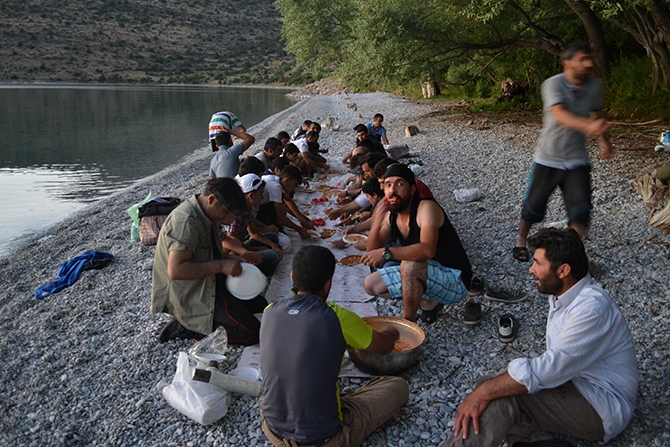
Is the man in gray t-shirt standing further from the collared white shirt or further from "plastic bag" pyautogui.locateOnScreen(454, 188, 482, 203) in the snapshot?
"plastic bag" pyautogui.locateOnScreen(454, 188, 482, 203)

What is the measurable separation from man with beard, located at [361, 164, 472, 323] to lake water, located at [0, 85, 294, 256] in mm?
8909

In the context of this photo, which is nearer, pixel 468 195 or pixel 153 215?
pixel 153 215

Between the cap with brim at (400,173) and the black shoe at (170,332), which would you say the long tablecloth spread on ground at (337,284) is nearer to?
the black shoe at (170,332)

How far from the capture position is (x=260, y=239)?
20.5 ft

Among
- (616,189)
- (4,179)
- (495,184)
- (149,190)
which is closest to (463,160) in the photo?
(495,184)

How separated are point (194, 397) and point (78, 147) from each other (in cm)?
2456

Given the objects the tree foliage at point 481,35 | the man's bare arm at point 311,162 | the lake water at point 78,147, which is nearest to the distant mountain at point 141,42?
the lake water at point 78,147

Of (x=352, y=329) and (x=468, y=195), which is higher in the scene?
(x=352, y=329)

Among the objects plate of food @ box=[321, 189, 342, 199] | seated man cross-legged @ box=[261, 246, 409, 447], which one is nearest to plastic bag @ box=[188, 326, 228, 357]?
seated man cross-legged @ box=[261, 246, 409, 447]

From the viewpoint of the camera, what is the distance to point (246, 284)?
446cm

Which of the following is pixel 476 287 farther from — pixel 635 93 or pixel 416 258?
pixel 635 93

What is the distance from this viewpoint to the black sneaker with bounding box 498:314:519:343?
14.1ft

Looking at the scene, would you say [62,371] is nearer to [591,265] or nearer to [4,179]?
[591,265]

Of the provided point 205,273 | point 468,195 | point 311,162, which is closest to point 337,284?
point 205,273
